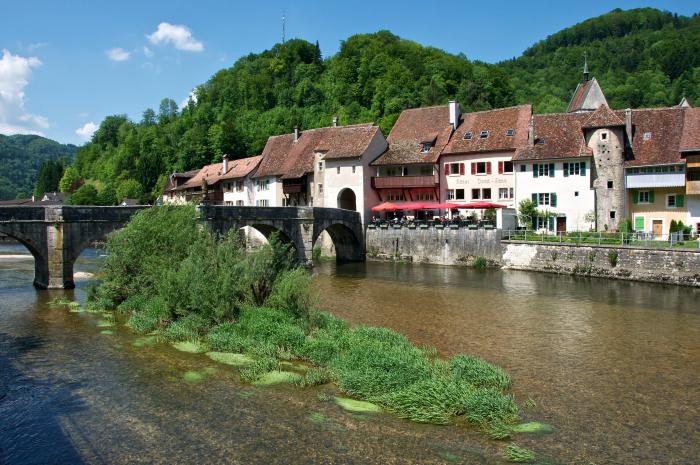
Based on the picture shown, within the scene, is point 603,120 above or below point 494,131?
below

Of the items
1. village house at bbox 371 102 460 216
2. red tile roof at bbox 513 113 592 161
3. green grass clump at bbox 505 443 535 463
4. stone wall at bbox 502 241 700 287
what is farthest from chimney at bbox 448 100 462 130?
green grass clump at bbox 505 443 535 463

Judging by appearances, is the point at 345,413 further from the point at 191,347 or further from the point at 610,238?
the point at 610,238

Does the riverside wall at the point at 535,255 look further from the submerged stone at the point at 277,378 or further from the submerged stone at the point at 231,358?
the submerged stone at the point at 231,358

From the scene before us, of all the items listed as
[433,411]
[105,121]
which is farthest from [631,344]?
[105,121]

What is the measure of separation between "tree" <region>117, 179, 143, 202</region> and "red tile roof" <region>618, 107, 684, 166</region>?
80208mm

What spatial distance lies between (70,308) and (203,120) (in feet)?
288

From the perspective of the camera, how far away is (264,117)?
10475 centimetres

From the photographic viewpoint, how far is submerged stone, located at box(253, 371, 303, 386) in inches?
672

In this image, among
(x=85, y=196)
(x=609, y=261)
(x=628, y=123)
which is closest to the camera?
(x=609, y=261)

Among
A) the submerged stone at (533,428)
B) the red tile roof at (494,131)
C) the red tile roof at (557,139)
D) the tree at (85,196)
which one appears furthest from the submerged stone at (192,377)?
the tree at (85,196)

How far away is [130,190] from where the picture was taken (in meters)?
102

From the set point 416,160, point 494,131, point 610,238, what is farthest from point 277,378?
point 494,131

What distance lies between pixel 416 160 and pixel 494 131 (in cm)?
750

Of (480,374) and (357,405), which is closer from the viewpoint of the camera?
(357,405)
